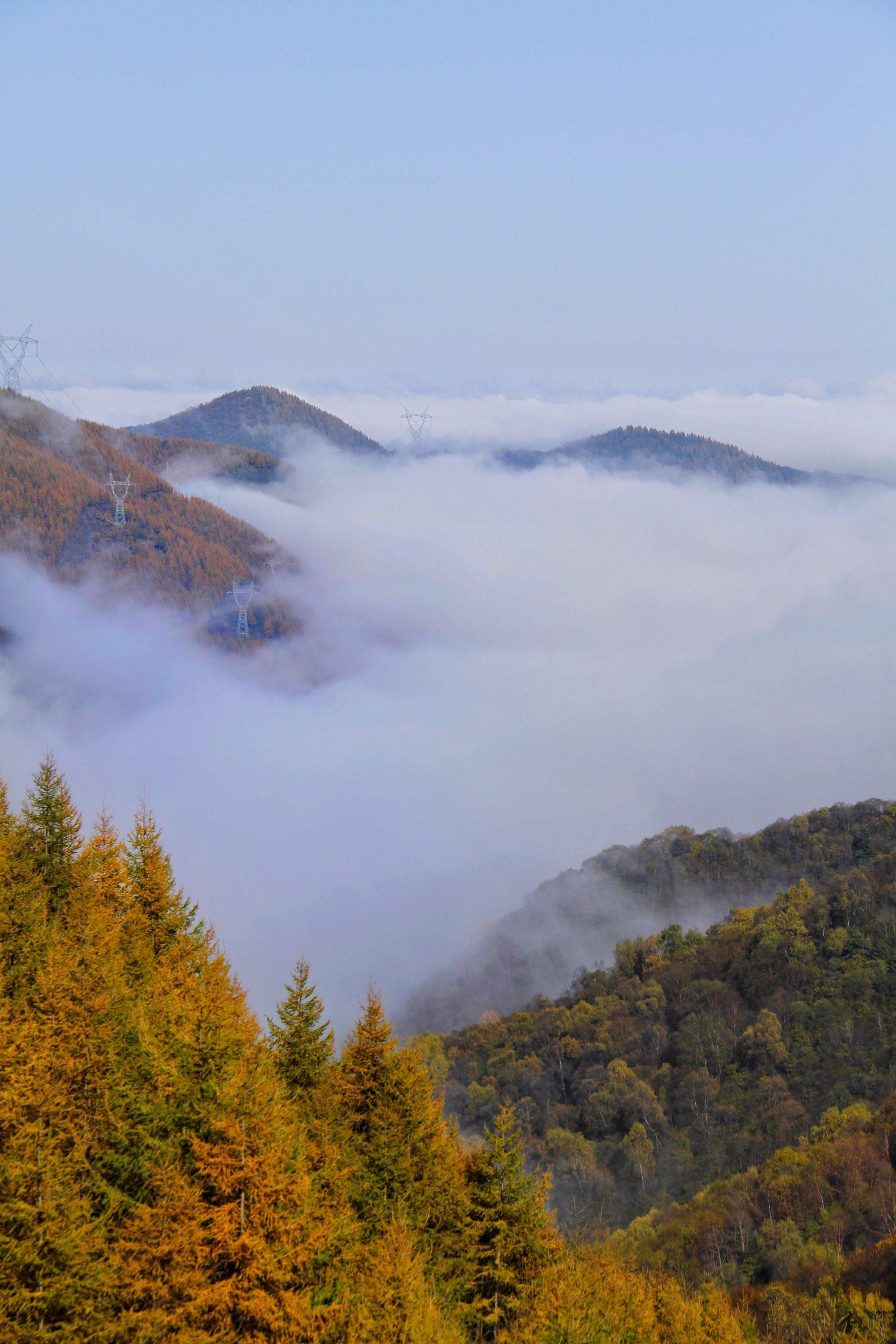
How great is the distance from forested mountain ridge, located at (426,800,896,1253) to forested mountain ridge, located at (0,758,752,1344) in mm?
73603

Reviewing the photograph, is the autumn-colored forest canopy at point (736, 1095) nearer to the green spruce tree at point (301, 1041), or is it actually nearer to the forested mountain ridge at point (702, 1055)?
the forested mountain ridge at point (702, 1055)

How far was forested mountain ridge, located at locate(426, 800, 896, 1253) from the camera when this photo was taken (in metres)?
125

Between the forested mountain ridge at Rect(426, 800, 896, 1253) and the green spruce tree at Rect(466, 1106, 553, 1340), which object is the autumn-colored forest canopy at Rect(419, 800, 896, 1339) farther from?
the green spruce tree at Rect(466, 1106, 553, 1340)

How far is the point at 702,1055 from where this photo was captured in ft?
495

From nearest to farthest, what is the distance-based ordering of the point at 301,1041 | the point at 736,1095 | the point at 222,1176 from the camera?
the point at 222,1176
the point at 301,1041
the point at 736,1095

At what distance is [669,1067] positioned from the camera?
153 meters

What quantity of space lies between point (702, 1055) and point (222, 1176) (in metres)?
147

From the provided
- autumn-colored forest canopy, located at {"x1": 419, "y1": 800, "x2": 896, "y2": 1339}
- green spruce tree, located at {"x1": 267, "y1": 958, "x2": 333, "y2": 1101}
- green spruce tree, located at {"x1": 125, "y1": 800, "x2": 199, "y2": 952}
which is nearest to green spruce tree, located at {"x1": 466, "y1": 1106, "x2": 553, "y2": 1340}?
green spruce tree, located at {"x1": 267, "y1": 958, "x2": 333, "y2": 1101}

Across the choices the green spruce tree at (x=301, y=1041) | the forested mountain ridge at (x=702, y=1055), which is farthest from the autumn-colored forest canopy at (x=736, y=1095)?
the green spruce tree at (x=301, y=1041)

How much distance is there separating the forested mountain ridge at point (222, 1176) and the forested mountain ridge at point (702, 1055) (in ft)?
241

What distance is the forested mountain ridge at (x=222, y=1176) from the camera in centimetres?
2094

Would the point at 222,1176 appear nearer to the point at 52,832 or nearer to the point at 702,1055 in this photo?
the point at 52,832

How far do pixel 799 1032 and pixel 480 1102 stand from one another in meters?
51.5

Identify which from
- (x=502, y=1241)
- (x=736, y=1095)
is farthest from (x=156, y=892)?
(x=736, y=1095)
